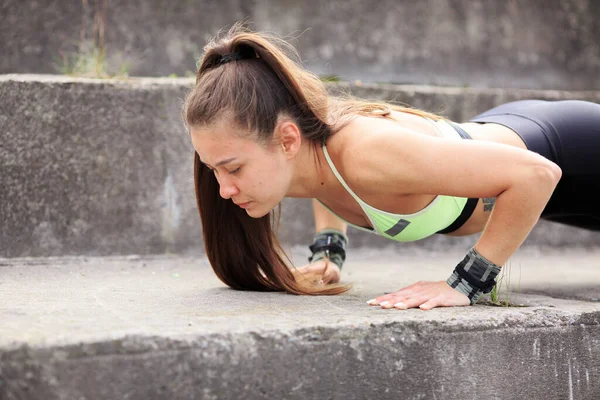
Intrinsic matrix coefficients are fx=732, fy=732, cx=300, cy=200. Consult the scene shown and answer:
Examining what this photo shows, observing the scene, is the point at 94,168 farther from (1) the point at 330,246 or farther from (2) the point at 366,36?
(2) the point at 366,36

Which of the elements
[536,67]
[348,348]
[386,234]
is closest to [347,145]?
[386,234]

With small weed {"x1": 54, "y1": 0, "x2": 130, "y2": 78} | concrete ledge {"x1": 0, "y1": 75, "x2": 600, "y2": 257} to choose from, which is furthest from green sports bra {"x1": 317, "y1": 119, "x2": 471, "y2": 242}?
small weed {"x1": 54, "y1": 0, "x2": 130, "y2": 78}

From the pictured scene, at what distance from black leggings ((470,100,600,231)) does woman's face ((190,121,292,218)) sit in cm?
82

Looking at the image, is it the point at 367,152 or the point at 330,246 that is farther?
the point at 330,246

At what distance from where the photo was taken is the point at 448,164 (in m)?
1.86

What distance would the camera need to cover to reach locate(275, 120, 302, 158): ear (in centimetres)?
197

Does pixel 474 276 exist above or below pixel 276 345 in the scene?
above

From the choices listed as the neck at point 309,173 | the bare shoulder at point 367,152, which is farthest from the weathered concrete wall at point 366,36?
the bare shoulder at point 367,152

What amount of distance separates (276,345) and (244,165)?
1.89 feet

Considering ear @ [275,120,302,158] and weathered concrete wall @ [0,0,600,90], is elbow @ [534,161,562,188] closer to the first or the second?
ear @ [275,120,302,158]

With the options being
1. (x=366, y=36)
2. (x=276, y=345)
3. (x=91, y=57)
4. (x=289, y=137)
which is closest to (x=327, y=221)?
(x=289, y=137)

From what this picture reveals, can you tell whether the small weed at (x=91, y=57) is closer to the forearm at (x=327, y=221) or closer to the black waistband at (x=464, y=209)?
the forearm at (x=327, y=221)

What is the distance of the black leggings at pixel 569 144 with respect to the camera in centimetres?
229

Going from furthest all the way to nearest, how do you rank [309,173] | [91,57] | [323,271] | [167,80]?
[91,57] < [167,80] < [323,271] < [309,173]
